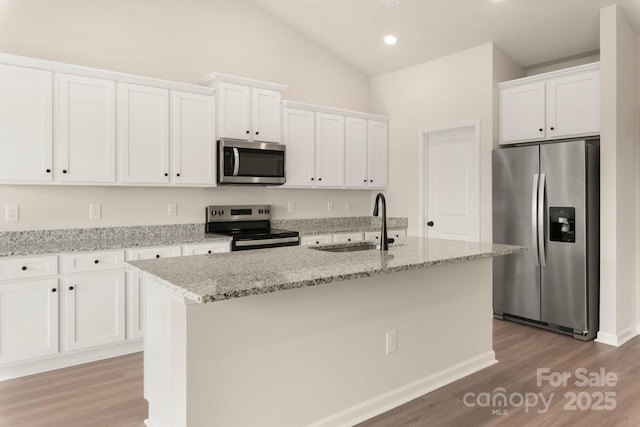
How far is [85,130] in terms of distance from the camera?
3.53 m

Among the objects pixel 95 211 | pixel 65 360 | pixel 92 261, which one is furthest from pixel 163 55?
pixel 65 360

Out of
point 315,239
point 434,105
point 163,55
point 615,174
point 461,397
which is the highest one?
point 163,55

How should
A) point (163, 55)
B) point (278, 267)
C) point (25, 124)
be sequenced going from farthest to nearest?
point (163, 55) → point (25, 124) → point (278, 267)

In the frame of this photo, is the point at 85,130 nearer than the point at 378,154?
Yes

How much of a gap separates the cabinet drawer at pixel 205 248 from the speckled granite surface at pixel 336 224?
41.9 inches

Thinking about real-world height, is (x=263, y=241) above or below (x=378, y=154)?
below

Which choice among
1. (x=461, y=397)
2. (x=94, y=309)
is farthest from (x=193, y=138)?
(x=461, y=397)

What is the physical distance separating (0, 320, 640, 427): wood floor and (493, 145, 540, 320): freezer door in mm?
813

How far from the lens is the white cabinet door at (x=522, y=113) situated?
4.41 m

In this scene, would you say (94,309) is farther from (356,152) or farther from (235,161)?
(356,152)

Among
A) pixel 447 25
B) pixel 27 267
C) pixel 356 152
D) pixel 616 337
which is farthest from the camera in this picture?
pixel 356 152

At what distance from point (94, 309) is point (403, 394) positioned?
94.0 inches

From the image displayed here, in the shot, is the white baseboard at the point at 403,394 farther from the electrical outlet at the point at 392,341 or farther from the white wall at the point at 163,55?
the white wall at the point at 163,55

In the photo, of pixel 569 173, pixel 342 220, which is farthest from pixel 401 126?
pixel 569 173
